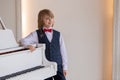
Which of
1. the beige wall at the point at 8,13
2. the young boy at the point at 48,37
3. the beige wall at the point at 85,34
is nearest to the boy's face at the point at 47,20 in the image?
the young boy at the point at 48,37

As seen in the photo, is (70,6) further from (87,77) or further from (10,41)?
(10,41)

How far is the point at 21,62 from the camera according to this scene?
2350 millimetres

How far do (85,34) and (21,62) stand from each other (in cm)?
149

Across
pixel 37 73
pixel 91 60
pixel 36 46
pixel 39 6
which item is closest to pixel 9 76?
pixel 37 73

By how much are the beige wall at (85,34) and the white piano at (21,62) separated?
1.17 meters

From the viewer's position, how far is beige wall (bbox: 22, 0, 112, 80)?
3525 millimetres

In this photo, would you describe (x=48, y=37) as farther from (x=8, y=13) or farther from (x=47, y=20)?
(x=8, y=13)

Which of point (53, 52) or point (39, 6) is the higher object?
point (39, 6)

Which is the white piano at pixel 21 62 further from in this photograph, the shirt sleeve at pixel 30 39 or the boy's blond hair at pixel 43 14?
the boy's blond hair at pixel 43 14

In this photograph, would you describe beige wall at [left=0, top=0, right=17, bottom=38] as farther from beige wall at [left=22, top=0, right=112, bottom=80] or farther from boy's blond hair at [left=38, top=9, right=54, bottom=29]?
boy's blond hair at [left=38, top=9, right=54, bottom=29]

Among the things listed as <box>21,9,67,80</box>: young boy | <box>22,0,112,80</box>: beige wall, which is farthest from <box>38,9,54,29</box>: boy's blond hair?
<box>22,0,112,80</box>: beige wall

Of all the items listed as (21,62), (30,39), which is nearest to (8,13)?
(30,39)

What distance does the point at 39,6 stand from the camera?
12.9ft

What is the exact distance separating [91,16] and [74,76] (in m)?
0.87
